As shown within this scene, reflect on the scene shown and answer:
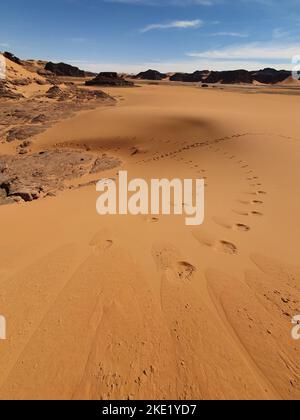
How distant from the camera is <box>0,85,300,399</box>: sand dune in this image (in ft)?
6.47

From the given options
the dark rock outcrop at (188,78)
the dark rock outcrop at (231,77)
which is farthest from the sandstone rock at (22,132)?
the dark rock outcrop at (188,78)

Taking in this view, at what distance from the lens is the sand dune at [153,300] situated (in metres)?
1.97

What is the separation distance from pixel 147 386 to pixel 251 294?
129 centimetres

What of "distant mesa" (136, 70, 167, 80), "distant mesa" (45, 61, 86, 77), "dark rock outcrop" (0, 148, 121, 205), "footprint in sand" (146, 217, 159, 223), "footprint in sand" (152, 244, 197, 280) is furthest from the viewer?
"distant mesa" (136, 70, 167, 80)

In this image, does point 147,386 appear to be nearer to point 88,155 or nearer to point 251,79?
point 88,155

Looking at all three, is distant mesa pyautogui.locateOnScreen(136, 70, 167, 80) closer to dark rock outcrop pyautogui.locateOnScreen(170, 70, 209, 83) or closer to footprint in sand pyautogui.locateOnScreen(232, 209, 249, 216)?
dark rock outcrop pyautogui.locateOnScreen(170, 70, 209, 83)

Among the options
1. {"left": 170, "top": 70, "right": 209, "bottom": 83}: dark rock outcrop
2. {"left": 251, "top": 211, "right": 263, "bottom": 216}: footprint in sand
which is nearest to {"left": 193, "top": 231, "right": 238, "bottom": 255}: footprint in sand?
{"left": 251, "top": 211, "right": 263, "bottom": 216}: footprint in sand

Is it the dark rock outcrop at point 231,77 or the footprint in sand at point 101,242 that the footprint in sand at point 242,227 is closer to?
the footprint in sand at point 101,242

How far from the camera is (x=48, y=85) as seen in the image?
24984 mm

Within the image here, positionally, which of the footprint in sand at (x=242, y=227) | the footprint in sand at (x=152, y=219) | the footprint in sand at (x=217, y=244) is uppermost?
the footprint in sand at (x=242, y=227)

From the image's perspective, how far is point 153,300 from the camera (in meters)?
2.61

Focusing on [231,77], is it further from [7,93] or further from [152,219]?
[152,219]

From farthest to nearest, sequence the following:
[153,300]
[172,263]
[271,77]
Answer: [271,77] → [172,263] → [153,300]

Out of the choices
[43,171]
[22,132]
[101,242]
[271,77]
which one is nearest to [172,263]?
[101,242]
